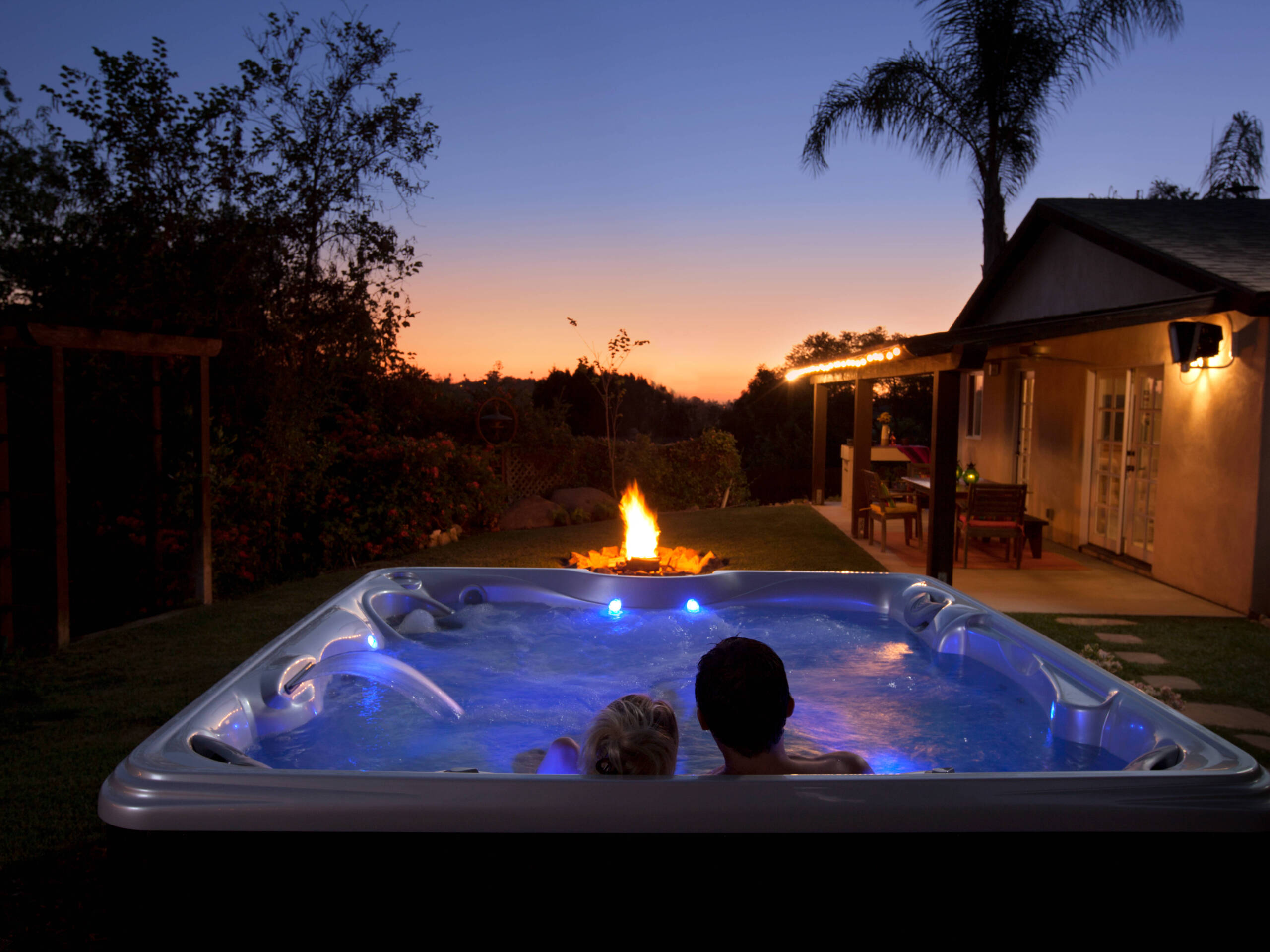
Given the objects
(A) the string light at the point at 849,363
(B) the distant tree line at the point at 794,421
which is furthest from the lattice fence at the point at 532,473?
(B) the distant tree line at the point at 794,421

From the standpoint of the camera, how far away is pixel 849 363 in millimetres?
10031

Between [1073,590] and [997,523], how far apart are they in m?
1.17

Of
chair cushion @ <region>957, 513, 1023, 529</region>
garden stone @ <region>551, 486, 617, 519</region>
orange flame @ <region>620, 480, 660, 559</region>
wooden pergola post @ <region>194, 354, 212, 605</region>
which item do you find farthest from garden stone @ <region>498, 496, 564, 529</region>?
chair cushion @ <region>957, 513, 1023, 529</region>

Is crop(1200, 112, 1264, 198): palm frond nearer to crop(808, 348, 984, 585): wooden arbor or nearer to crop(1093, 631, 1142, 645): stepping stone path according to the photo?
crop(808, 348, 984, 585): wooden arbor

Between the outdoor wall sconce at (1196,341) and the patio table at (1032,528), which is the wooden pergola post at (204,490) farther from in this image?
the outdoor wall sconce at (1196,341)

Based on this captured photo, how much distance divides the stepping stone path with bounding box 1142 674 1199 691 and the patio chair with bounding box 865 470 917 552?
13.7 feet

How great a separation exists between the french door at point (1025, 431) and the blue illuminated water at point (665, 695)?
6.35m

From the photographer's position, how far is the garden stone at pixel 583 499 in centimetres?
1256

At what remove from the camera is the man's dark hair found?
223 cm

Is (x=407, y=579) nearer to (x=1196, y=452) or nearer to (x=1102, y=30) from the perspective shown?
(x=1196, y=452)

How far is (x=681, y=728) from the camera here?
388 cm

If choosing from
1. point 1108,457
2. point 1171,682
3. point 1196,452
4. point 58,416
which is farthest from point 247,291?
point 1108,457

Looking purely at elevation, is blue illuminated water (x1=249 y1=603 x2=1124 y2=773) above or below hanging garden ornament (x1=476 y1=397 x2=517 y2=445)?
below

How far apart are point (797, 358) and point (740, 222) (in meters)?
13.5
